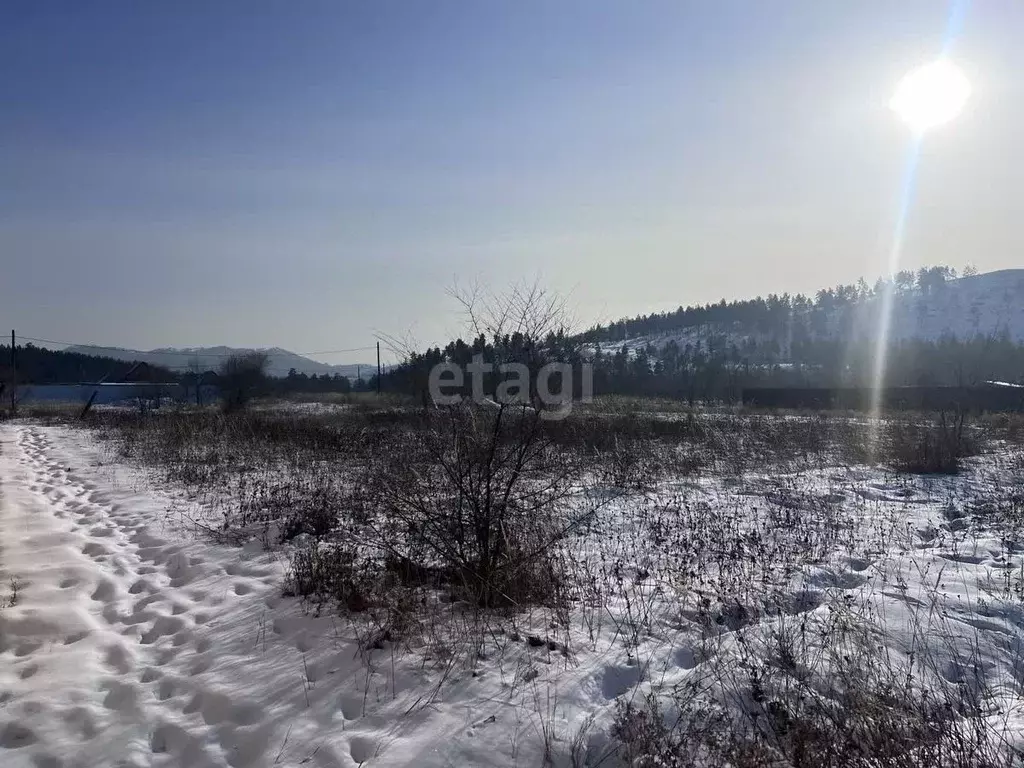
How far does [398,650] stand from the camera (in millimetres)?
3832

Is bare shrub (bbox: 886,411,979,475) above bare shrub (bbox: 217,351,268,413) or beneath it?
beneath

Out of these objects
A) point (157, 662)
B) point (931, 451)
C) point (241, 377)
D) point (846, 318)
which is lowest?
point (157, 662)

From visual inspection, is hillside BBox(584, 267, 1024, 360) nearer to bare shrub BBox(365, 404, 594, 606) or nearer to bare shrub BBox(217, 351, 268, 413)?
bare shrub BBox(217, 351, 268, 413)

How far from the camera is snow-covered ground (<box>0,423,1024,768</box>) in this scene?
3.02 meters

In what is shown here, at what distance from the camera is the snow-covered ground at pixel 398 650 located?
3.02 metres

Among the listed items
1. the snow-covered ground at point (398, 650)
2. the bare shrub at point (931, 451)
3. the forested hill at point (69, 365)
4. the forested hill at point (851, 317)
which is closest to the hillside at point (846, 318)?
the forested hill at point (851, 317)

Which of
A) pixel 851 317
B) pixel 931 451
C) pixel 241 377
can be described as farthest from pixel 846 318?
pixel 931 451

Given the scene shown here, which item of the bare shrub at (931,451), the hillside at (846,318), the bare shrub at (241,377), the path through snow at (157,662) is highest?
the hillside at (846,318)

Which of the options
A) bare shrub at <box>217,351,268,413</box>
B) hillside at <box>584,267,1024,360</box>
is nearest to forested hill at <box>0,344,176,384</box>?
bare shrub at <box>217,351,268,413</box>

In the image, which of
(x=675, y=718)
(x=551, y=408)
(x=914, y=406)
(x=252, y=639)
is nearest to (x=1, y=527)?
(x=252, y=639)

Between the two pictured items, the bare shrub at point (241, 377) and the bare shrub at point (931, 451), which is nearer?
the bare shrub at point (931, 451)

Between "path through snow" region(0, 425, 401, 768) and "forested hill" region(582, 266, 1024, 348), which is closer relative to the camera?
"path through snow" region(0, 425, 401, 768)

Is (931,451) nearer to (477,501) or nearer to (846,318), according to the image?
(477,501)

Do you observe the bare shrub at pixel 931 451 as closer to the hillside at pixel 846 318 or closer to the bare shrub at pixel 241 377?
Result: the bare shrub at pixel 241 377
